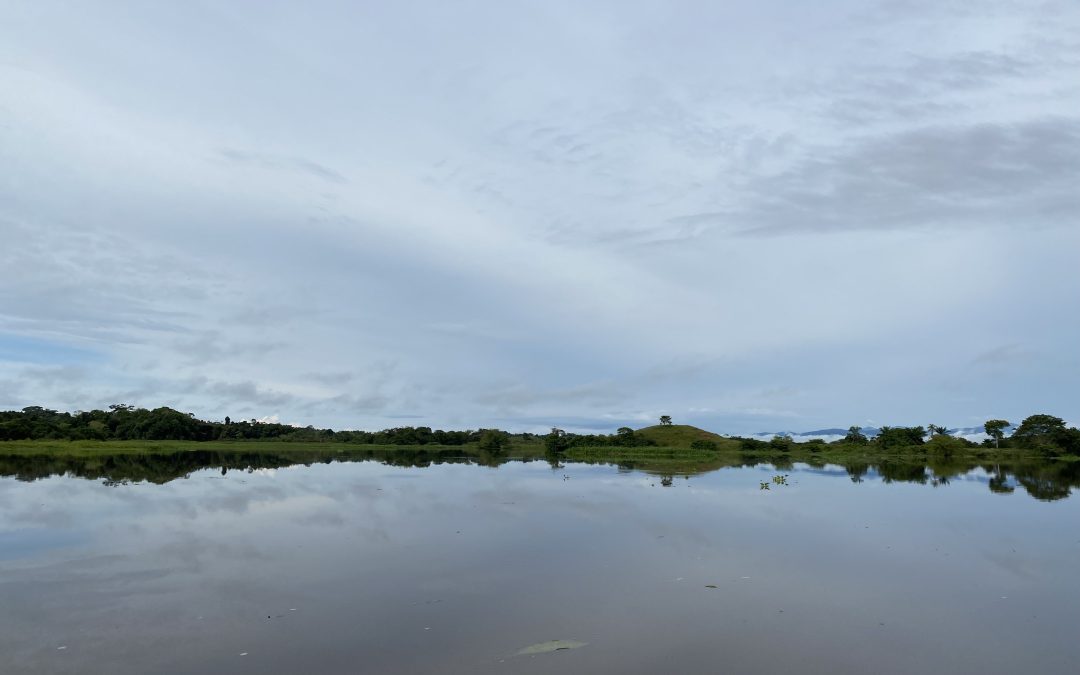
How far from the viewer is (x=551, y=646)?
927 cm

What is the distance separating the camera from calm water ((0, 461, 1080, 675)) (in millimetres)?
8914

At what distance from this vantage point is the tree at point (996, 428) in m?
102

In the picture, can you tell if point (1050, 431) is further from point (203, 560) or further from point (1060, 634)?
point (203, 560)

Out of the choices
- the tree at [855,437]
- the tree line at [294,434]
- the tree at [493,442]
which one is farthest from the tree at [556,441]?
the tree at [855,437]

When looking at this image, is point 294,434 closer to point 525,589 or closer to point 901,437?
point 901,437

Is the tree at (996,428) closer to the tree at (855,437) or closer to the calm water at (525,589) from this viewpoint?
the tree at (855,437)

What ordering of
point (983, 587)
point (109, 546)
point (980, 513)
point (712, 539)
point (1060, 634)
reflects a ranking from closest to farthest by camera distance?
point (1060, 634), point (983, 587), point (109, 546), point (712, 539), point (980, 513)

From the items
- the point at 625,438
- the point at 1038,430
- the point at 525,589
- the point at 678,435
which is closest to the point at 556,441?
the point at 625,438

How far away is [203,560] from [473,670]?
9.83 m

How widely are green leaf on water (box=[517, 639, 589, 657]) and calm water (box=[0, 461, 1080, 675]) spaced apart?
0.19 meters

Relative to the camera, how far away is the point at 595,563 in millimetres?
15352

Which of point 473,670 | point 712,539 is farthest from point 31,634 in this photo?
point 712,539

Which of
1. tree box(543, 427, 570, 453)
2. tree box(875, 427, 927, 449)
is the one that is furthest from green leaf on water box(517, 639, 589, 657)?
tree box(875, 427, 927, 449)

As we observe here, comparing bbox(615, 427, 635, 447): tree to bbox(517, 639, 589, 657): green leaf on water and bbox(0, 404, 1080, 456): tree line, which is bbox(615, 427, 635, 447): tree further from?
bbox(517, 639, 589, 657): green leaf on water
